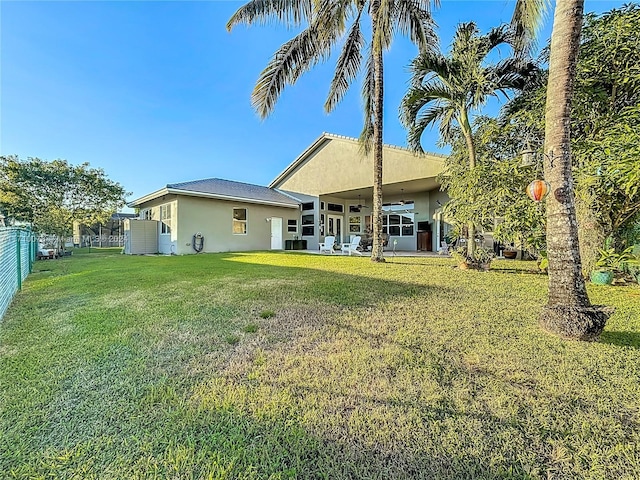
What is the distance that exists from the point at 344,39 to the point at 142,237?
48.2ft

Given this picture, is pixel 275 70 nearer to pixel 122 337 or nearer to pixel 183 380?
pixel 122 337

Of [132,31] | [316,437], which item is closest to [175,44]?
[132,31]

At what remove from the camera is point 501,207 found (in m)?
7.62

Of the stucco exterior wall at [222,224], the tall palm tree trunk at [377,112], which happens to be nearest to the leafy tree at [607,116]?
the tall palm tree trunk at [377,112]

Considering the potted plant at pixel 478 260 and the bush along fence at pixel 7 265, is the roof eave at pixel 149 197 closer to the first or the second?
the bush along fence at pixel 7 265

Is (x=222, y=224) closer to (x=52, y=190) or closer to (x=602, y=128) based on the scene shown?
(x=52, y=190)

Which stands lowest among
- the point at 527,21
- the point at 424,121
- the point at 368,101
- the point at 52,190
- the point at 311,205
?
the point at 311,205

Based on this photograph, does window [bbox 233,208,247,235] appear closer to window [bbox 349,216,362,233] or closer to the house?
the house

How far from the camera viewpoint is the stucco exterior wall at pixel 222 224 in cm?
1585

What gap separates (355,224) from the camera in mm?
21719

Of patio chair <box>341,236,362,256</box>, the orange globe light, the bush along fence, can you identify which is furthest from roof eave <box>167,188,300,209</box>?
the orange globe light

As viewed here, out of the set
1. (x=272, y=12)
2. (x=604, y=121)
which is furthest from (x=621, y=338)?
(x=272, y=12)

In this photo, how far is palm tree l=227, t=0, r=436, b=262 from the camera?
945cm

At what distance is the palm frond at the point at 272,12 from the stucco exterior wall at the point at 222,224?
29.8 ft
